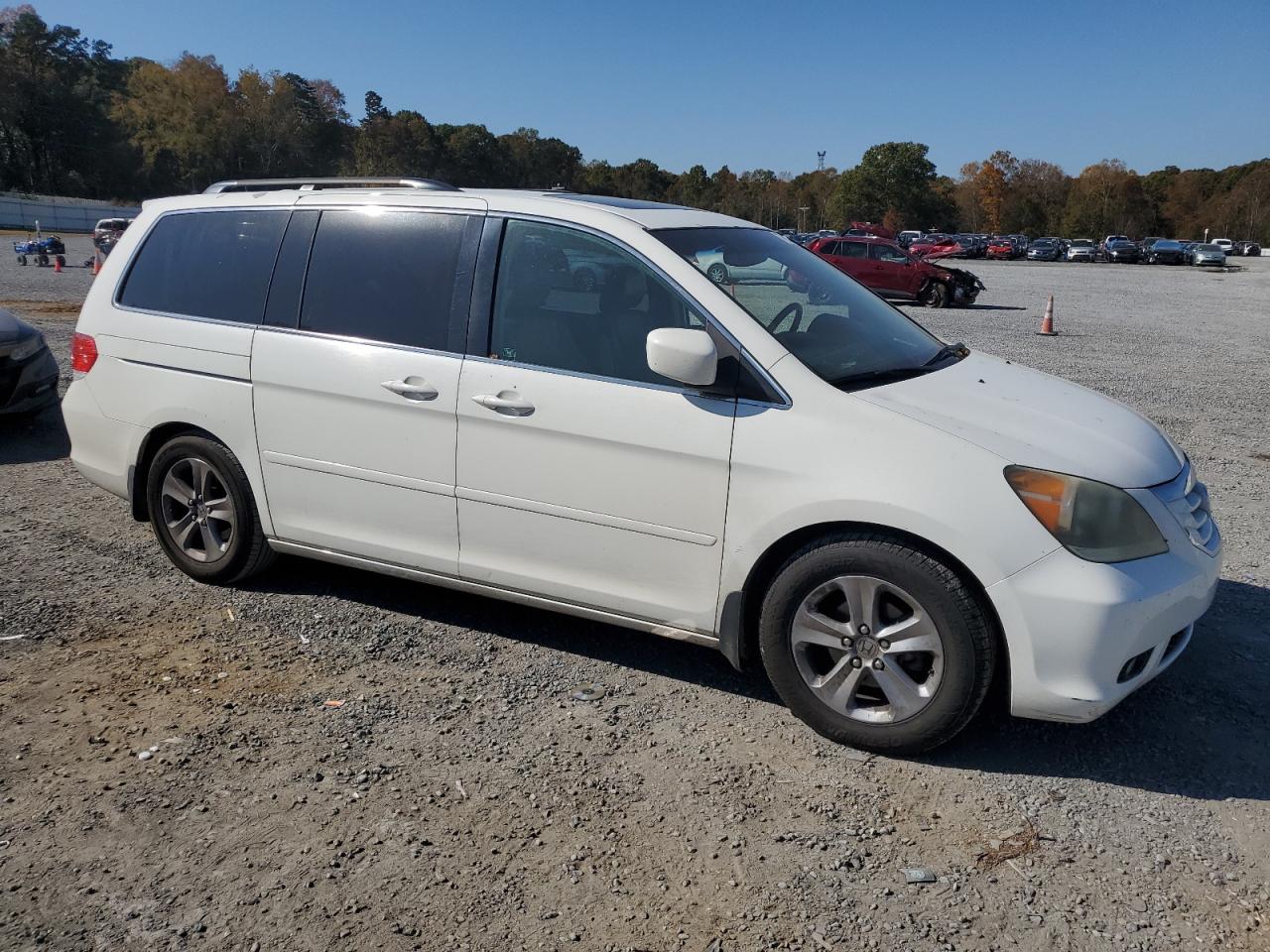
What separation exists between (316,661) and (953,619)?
255 centimetres

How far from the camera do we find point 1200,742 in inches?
142

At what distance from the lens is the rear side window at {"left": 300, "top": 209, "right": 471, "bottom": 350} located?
13.7 feet

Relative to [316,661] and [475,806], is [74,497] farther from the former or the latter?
[475,806]

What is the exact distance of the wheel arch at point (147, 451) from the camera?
486 cm

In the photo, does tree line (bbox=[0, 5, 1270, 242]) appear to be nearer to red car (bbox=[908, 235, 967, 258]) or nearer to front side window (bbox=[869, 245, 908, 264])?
red car (bbox=[908, 235, 967, 258])

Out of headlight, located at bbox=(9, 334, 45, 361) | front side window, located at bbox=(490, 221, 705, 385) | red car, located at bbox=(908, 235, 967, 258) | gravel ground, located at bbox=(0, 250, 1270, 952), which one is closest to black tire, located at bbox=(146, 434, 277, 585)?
gravel ground, located at bbox=(0, 250, 1270, 952)

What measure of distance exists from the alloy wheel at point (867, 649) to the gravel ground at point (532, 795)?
0.22 meters

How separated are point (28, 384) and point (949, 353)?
7064mm

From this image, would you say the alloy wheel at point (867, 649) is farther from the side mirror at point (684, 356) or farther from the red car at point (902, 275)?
the red car at point (902, 275)

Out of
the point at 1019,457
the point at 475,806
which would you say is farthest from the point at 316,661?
the point at 1019,457

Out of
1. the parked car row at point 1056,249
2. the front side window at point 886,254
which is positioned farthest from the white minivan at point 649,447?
the parked car row at point 1056,249

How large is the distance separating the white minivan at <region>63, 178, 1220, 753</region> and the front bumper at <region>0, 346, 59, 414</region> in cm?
334

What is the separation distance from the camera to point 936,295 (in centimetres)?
2514

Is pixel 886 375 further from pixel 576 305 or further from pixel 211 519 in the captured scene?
pixel 211 519
